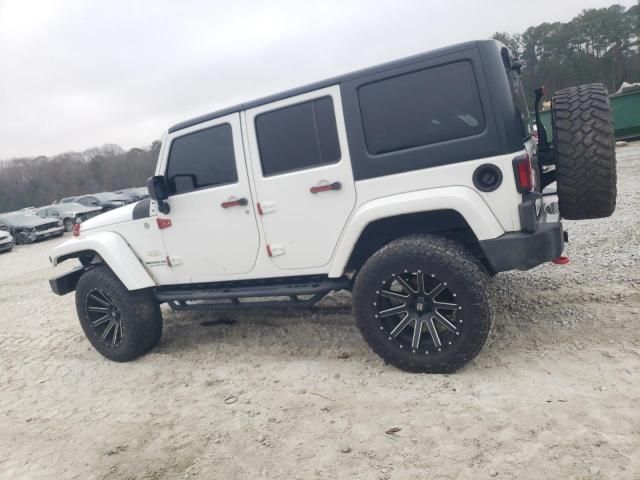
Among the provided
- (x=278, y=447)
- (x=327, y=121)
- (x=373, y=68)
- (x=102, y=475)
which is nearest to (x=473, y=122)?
(x=373, y=68)

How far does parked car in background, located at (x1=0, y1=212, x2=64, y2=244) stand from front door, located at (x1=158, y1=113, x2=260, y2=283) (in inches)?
689

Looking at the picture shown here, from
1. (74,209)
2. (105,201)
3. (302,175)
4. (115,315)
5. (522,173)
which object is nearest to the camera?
(522,173)

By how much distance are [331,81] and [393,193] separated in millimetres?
948

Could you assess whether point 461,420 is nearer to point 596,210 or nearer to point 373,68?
point 596,210

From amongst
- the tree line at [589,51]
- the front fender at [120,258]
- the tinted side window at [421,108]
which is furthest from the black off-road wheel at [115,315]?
the tree line at [589,51]

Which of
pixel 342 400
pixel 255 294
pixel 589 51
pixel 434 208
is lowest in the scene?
pixel 342 400

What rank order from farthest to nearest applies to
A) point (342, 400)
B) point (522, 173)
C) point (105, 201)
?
point (105, 201), point (342, 400), point (522, 173)

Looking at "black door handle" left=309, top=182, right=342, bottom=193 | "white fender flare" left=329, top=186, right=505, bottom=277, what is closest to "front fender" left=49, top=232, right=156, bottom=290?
"black door handle" left=309, top=182, right=342, bottom=193

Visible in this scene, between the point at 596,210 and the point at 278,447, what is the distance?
261 centimetres

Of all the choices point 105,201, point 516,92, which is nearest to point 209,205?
point 516,92

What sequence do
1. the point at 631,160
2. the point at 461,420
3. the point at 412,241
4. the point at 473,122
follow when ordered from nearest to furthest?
the point at 461,420 < the point at 473,122 < the point at 412,241 < the point at 631,160

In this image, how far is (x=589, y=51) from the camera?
127 ft

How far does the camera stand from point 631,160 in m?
12.6

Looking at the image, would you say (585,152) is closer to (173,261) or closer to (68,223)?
(173,261)
